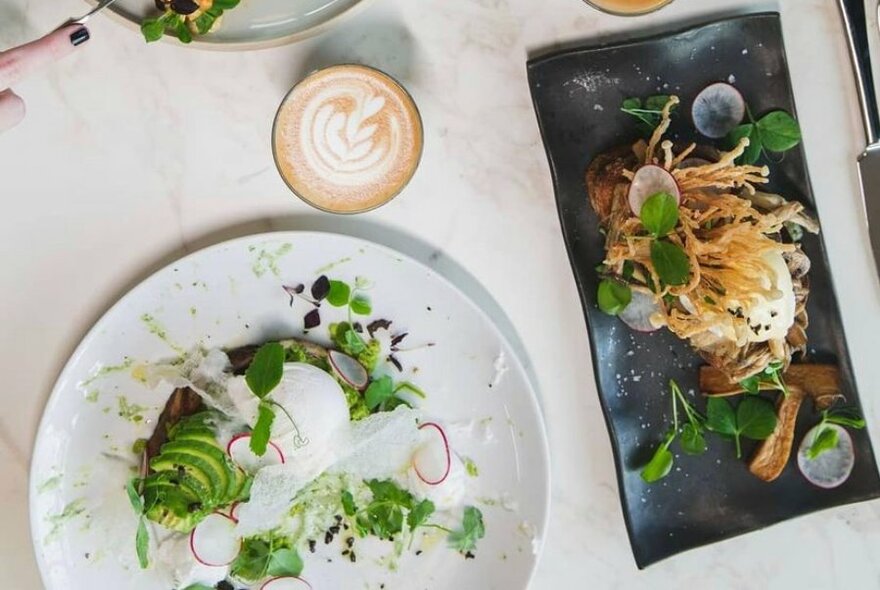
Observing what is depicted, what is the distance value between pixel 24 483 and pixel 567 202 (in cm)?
106

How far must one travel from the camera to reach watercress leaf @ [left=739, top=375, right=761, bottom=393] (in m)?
1.52

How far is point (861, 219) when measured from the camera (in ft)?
5.17

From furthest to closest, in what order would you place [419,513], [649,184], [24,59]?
[419,513], [649,184], [24,59]

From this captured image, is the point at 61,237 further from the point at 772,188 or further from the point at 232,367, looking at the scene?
the point at 772,188

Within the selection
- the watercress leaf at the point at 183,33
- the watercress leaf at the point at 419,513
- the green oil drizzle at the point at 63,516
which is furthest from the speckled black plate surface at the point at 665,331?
the green oil drizzle at the point at 63,516

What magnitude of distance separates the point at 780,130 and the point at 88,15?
114 cm

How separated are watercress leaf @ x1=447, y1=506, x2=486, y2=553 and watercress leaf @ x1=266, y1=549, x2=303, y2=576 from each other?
10.6 inches

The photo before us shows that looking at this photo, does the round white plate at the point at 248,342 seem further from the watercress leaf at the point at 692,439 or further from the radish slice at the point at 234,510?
the watercress leaf at the point at 692,439

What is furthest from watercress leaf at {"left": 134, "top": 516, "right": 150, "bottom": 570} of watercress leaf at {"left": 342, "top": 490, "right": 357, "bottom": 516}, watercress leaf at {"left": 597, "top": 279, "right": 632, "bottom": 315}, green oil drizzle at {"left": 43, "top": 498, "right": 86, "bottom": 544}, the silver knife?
the silver knife

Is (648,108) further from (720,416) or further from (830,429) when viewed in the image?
(830,429)

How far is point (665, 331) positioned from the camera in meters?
1.54

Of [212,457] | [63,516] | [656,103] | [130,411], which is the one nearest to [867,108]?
[656,103]

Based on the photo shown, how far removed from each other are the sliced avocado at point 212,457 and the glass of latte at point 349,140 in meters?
0.44

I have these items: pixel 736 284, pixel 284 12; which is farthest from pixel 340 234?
pixel 736 284
